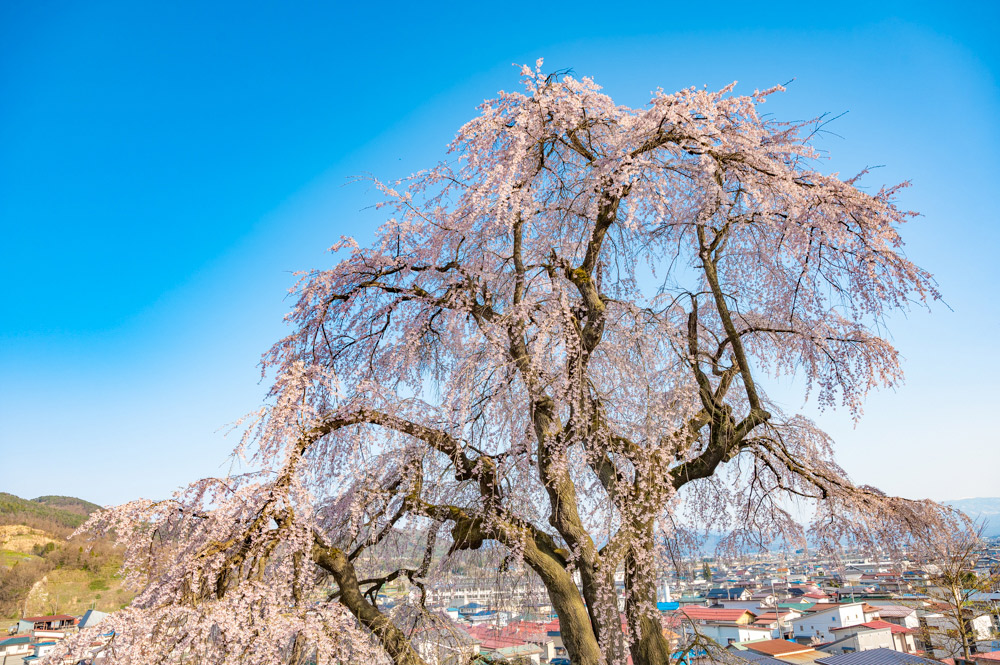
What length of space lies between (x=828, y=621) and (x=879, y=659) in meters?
18.8

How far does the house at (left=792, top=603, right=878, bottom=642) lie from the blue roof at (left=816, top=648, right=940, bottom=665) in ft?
51.1

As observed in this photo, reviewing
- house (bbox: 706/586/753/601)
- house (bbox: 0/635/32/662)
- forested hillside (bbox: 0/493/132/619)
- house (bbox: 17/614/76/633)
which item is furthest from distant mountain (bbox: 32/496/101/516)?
house (bbox: 706/586/753/601)

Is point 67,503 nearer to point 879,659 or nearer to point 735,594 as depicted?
point 735,594

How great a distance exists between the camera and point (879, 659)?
1783 cm

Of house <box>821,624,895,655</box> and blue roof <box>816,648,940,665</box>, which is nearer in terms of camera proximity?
blue roof <box>816,648,940,665</box>

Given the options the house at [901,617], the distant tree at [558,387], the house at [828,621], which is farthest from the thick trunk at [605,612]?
the house at [901,617]

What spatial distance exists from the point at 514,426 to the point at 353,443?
1.59 m

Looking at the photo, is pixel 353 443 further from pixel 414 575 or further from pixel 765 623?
pixel 765 623

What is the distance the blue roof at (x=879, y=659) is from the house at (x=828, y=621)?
15.6 metres

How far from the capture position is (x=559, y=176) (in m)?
6.61

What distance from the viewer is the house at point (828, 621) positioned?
3250 cm

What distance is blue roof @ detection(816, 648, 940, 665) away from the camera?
56.0ft

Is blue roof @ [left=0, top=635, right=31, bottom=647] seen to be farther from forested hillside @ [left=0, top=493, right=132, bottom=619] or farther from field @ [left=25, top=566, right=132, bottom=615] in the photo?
field @ [left=25, top=566, right=132, bottom=615]

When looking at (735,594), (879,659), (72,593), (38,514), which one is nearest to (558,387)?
(879,659)
